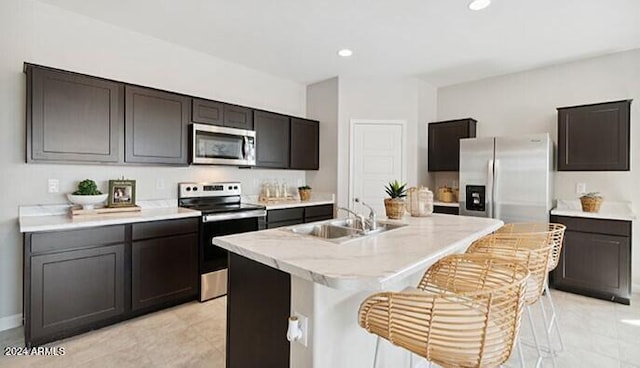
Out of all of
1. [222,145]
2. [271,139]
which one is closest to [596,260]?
[271,139]

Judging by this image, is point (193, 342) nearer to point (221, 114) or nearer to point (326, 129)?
point (221, 114)

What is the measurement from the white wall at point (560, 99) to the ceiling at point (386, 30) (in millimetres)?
196

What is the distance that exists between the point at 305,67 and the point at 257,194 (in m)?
1.82

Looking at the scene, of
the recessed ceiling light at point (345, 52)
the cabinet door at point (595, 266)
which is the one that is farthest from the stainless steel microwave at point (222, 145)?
the cabinet door at point (595, 266)

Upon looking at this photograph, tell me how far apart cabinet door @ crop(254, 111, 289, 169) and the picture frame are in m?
1.45

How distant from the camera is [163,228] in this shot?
2.88m

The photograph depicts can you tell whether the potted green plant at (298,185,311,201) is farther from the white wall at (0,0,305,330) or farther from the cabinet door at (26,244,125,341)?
the cabinet door at (26,244,125,341)

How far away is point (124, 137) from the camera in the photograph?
9.55 ft

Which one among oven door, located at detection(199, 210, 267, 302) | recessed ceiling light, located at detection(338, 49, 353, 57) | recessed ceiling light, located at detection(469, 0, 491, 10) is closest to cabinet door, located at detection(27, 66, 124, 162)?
oven door, located at detection(199, 210, 267, 302)

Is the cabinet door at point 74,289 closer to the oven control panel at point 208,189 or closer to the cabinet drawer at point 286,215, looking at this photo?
the oven control panel at point 208,189

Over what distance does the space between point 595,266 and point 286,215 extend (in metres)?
3.38

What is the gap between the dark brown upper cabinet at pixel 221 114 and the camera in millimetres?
3428

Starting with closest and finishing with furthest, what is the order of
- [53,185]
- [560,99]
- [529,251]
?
[529,251]
[53,185]
[560,99]

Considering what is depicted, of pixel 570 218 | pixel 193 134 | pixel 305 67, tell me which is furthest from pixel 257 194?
pixel 570 218
